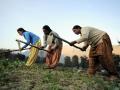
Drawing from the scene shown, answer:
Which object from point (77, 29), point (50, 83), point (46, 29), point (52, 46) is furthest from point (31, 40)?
point (50, 83)

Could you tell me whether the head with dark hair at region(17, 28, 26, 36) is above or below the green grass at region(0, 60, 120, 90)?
above

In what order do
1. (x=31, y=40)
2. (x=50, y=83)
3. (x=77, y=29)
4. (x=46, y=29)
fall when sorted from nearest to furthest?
1. (x=50, y=83)
2. (x=77, y=29)
3. (x=46, y=29)
4. (x=31, y=40)

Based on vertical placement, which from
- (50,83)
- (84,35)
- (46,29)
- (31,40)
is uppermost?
(46,29)

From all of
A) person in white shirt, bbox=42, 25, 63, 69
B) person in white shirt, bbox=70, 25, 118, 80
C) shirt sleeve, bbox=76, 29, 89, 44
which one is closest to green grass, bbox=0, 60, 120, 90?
person in white shirt, bbox=70, 25, 118, 80

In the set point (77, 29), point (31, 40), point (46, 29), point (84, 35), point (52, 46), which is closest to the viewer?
point (84, 35)

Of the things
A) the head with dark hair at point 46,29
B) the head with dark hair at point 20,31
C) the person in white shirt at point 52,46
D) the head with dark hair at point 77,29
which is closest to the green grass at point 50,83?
the head with dark hair at point 77,29

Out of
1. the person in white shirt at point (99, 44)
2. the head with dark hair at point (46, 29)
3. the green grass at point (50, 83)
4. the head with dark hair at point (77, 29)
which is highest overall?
the head with dark hair at point (46, 29)

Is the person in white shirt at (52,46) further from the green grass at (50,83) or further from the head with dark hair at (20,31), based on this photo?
the green grass at (50,83)

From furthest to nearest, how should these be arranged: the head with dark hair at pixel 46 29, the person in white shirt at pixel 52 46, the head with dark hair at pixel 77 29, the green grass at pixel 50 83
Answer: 1. the person in white shirt at pixel 52 46
2. the head with dark hair at pixel 46 29
3. the head with dark hair at pixel 77 29
4. the green grass at pixel 50 83

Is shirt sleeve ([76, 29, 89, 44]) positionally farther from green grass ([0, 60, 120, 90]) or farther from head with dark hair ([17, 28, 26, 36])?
head with dark hair ([17, 28, 26, 36])

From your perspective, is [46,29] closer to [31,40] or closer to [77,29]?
[31,40]

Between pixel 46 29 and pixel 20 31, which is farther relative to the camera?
pixel 20 31

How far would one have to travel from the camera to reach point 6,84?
8656 mm

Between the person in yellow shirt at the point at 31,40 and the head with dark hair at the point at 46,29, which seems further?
the person in yellow shirt at the point at 31,40
